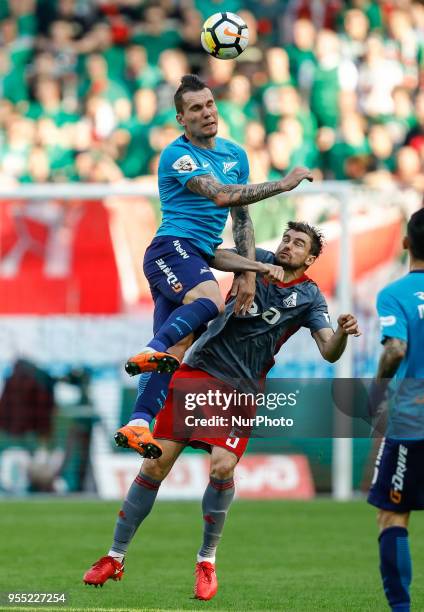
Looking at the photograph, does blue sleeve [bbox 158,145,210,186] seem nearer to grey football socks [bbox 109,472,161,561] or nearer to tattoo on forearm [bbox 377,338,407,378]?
grey football socks [bbox 109,472,161,561]

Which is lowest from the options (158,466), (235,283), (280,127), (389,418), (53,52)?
(158,466)

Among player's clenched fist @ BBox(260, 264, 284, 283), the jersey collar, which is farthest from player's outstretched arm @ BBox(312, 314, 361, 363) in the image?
player's clenched fist @ BBox(260, 264, 284, 283)

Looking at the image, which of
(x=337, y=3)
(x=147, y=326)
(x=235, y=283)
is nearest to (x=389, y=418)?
(x=235, y=283)

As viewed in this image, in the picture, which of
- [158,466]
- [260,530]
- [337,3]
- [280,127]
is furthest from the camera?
[337,3]

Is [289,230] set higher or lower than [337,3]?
lower

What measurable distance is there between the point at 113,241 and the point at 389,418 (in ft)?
27.7

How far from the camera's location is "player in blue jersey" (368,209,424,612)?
6199 mm

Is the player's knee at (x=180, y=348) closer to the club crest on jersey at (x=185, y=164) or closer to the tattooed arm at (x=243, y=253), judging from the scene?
the tattooed arm at (x=243, y=253)

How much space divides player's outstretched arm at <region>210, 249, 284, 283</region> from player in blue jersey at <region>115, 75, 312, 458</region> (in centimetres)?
5

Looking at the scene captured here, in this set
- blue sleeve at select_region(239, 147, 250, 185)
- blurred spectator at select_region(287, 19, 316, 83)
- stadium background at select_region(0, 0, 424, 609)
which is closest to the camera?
blue sleeve at select_region(239, 147, 250, 185)

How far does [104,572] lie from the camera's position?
8.14m

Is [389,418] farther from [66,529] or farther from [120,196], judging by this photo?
[120,196]

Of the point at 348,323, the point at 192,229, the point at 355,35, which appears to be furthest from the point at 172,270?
the point at 355,35

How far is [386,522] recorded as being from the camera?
6.36 m
